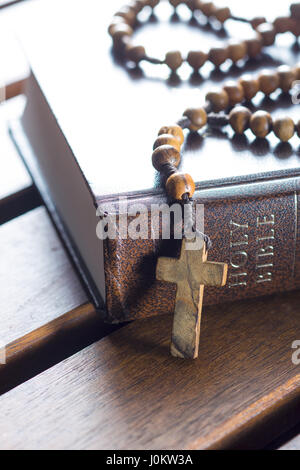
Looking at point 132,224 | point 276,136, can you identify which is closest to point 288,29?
point 276,136

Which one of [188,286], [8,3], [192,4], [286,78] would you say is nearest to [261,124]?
[286,78]

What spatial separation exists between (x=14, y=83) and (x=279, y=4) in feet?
1.68

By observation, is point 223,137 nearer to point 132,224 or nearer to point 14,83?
point 132,224

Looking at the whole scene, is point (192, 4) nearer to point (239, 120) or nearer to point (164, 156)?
point (239, 120)

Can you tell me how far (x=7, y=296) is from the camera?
0.73 metres

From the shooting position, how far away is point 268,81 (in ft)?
2.70

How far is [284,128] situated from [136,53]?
31cm

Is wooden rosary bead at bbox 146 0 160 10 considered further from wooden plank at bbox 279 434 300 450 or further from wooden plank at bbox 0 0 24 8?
wooden plank at bbox 279 434 300 450

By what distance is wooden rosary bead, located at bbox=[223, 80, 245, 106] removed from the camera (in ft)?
2.68

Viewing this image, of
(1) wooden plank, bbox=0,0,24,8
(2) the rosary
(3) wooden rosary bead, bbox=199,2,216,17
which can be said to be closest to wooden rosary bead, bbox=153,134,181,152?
(2) the rosary

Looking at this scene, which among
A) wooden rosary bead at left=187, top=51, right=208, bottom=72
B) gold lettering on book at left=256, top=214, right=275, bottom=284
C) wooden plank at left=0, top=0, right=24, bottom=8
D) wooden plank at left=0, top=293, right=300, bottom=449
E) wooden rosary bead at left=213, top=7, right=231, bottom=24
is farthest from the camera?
wooden plank at left=0, top=0, right=24, bottom=8

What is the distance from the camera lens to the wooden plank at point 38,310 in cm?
66

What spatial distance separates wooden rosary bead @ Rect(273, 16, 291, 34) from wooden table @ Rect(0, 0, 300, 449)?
1.53 feet
